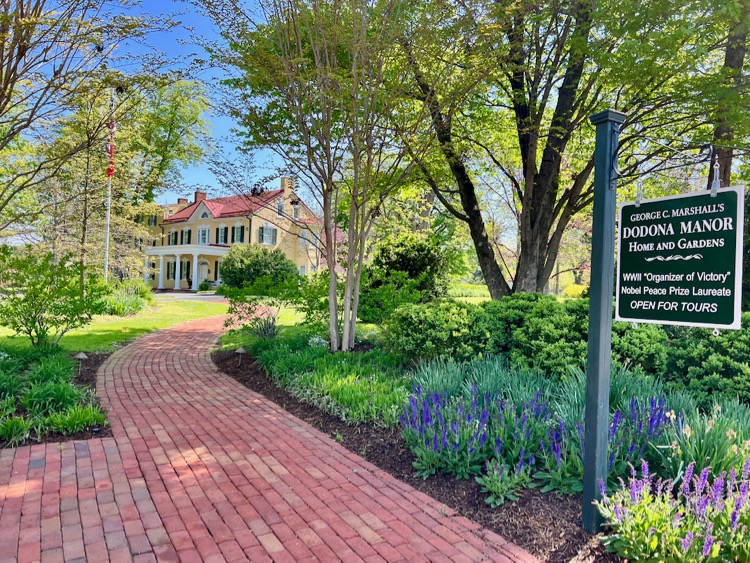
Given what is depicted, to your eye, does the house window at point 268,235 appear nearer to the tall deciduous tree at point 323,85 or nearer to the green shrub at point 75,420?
the tall deciduous tree at point 323,85

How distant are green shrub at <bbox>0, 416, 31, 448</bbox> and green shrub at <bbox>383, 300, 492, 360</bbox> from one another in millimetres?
3889

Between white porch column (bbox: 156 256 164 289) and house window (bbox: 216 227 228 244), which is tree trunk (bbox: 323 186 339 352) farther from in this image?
white porch column (bbox: 156 256 164 289)

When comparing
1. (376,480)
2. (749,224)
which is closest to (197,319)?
(376,480)

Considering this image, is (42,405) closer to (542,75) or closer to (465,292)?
(542,75)

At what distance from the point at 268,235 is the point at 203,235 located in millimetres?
6391

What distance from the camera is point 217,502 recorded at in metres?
3.07

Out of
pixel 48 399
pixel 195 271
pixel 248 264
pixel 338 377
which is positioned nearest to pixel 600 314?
pixel 338 377

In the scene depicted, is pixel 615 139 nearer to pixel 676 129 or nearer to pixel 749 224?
pixel 749 224

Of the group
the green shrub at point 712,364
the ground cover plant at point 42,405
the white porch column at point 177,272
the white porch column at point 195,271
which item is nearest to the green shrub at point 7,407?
the ground cover plant at point 42,405

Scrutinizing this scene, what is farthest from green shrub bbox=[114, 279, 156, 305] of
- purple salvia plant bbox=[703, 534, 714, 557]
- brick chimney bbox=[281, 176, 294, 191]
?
purple salvia plant bbox=[703, 534, 714, 557]

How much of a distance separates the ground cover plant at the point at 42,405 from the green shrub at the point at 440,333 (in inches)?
134

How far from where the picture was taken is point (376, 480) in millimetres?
3434

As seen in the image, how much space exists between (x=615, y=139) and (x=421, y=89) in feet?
18.8

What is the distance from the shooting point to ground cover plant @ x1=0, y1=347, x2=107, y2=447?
4117 millimetres
